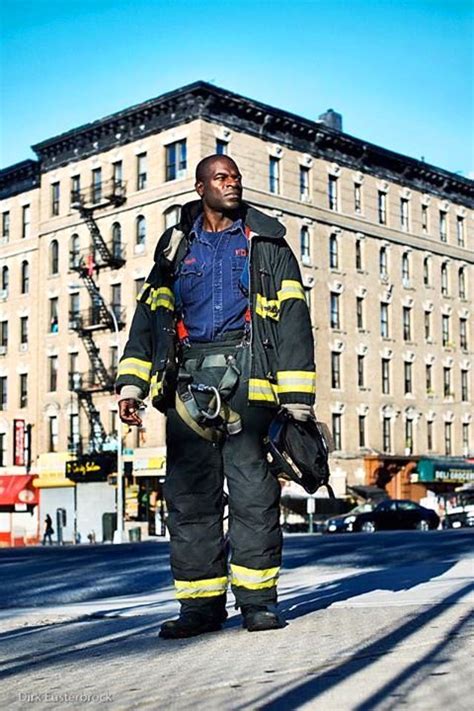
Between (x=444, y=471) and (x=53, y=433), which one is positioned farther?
(x=444, y=471)

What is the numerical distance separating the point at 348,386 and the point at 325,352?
2.17 m

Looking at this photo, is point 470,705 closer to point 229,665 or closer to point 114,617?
point 229,665

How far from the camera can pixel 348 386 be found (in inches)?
2176

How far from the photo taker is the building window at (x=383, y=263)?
58.2 meters

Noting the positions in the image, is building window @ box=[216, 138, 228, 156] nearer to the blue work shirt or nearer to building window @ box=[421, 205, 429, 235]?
building window @ box=[421, 205, 429, 235]

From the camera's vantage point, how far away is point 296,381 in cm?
564

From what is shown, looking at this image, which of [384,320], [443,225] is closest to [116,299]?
[384,320]

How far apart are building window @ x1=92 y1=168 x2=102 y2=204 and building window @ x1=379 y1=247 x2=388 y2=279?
1341 cm

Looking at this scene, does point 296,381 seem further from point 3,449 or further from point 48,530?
point 3,449

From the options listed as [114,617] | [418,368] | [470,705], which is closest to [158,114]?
[418,368]

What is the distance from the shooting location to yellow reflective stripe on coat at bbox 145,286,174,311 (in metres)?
6.05

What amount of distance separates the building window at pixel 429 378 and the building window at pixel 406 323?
2.02 metres

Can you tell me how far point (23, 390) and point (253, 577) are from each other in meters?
54.4

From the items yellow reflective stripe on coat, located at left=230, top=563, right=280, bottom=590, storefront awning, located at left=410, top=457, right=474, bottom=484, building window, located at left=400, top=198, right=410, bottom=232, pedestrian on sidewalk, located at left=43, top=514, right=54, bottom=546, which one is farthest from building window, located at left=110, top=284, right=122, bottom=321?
yellow reflective stripe on coat, located at left=230, top=563, right=280, bottom=590
